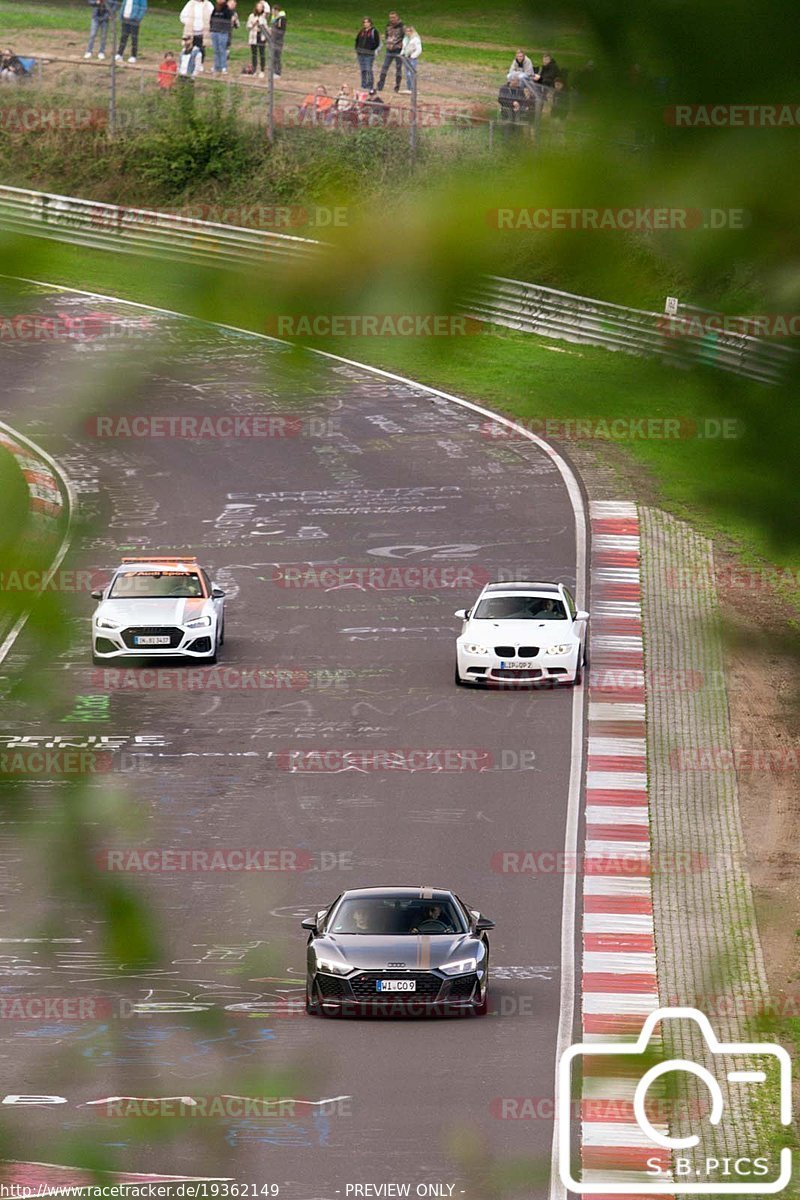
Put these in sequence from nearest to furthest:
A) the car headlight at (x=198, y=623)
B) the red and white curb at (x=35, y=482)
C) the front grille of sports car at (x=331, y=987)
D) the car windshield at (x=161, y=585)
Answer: the red and white curb at (x=35, y=482) < the front grille of sports car at (x=331, y=987) < the car headlight at (x=198, y=623) < the car windshield at (x=161, y=585)

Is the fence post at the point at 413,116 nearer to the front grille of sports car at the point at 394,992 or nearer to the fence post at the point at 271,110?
the fence post at the point at 271,110

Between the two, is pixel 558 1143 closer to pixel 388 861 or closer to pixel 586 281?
pixel 586 281

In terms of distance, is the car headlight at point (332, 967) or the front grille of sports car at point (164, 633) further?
the front grille of sports car at point (164, 633)

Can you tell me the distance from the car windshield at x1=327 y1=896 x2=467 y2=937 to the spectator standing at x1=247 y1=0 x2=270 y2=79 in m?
16.0

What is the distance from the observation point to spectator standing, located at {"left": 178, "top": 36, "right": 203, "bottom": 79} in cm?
178

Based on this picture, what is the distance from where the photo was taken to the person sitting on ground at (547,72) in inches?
48.2

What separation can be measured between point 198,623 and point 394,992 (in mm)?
11775

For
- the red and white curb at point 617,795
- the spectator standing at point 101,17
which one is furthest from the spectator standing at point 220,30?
the red and white curb at point 617,795

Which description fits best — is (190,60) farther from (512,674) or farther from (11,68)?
(512,674)

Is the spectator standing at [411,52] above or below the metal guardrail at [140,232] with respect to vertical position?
above

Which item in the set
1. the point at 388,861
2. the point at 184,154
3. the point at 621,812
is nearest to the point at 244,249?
the point at 184,154

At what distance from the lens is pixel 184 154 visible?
200 centimetres

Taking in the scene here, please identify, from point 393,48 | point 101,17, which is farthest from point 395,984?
point 393,48

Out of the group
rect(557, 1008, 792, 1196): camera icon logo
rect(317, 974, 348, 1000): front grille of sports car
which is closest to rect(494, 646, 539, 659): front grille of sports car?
rect(317, 974, 348, 1000): front grille of sports car
